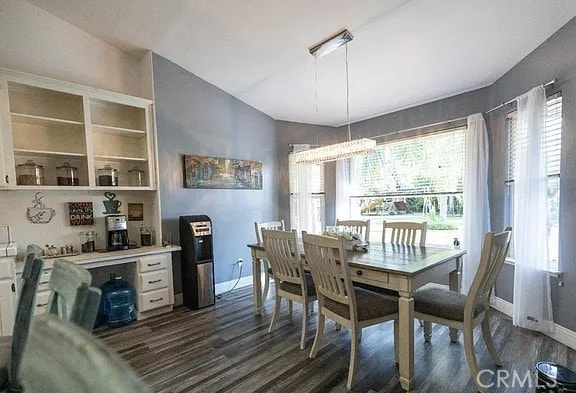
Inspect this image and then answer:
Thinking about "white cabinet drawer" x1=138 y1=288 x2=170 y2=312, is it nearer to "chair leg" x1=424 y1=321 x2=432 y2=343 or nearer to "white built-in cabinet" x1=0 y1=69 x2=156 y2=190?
"white built-in cabinet" x1=0 y1=69 x2=156 y2=190

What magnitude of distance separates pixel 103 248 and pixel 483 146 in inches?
172

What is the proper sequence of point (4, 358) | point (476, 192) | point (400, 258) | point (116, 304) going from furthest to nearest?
point (476, 192), point (116, 304), point (400, 258), point (4, 358)

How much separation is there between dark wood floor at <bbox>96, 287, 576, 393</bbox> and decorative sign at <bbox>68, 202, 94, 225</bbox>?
3.70 feet

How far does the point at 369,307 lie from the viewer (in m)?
1.92

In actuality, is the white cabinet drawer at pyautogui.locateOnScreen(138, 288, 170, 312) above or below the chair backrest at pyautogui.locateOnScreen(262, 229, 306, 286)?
below

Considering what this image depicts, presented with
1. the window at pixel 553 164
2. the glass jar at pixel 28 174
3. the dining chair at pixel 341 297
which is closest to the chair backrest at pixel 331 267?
the dining chair at pixel 341 297

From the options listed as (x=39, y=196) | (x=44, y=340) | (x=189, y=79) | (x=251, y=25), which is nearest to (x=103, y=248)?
(x=39, y=196)

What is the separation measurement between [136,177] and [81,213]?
25.5 inches

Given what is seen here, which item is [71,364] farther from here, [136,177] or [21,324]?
[136,177]

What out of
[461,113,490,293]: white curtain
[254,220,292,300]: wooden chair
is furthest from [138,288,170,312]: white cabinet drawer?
[461,113,490,293]: white curtain

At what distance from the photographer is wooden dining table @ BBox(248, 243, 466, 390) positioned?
1.76 metres

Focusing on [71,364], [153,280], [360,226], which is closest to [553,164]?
[360,226]

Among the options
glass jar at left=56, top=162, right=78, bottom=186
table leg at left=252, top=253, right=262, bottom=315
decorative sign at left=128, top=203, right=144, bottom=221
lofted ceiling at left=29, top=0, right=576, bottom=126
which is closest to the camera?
lofted ceiling at left=29, top=0, right=576, bottom=126

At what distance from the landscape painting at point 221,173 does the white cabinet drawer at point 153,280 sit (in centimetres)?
107
